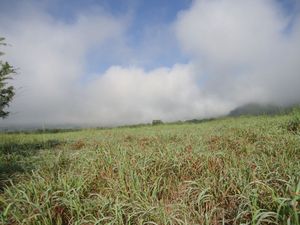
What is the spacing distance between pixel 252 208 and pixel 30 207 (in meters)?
2.64

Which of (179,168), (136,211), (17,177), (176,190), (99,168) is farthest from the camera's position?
(17,177)

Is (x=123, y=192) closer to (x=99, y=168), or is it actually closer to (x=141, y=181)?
(x=141, y=181)

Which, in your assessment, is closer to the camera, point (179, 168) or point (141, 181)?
point (141, 181)

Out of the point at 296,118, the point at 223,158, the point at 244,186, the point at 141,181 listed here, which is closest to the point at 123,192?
the point at 141,181

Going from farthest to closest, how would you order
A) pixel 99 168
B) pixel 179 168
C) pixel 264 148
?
pixel 264 148 < pixel 99 168 < pixel 179 168

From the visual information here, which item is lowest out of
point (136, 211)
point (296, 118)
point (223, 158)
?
point (136, 211)

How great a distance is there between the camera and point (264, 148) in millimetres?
6449

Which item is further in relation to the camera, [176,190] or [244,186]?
[176,190]

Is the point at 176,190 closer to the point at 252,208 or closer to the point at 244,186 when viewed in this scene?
the point at 244,186

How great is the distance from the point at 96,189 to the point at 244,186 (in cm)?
218

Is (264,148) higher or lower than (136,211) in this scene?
higher

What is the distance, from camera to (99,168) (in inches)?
211

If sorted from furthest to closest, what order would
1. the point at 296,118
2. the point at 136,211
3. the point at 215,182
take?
the point at 296,118 < the point at 215,182 < the point at 136,211

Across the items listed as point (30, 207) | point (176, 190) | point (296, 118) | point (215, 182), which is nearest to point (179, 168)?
point (176, 190)
